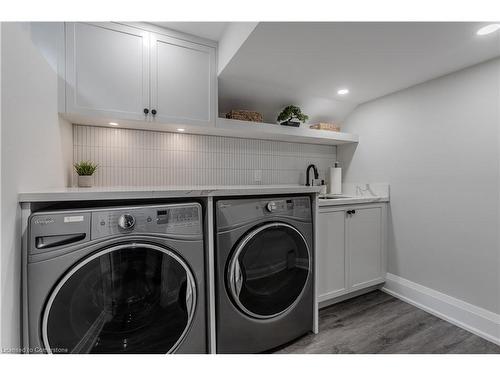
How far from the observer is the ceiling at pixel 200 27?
153cm

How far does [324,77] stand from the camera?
1830mm

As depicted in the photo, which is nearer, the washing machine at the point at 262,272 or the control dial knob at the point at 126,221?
the control dial knob at the point at 126,221

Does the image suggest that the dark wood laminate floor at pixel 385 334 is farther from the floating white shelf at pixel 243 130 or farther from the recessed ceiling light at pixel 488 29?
the recessed ceiling light at pixel 488 29

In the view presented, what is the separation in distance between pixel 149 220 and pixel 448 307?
2299 millimetres

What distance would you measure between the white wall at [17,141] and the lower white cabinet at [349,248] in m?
1.68

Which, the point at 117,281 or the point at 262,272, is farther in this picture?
the point at 262,272

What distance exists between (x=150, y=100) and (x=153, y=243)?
1015 mm

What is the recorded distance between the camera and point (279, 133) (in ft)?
6.86

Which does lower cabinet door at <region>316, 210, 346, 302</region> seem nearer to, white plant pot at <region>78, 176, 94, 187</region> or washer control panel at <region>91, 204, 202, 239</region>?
washer control panel at <region>91, 204, 202, 239</region>

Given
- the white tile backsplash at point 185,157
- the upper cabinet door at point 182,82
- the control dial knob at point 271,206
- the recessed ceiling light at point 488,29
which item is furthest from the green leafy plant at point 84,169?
→ the recessed ceiling light at point 488,29

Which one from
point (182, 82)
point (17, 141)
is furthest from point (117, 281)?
point (182, 82)

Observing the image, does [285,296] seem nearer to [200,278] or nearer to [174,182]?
[200,278]

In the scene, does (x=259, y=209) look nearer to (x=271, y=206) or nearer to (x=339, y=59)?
(x=271, y=206)
